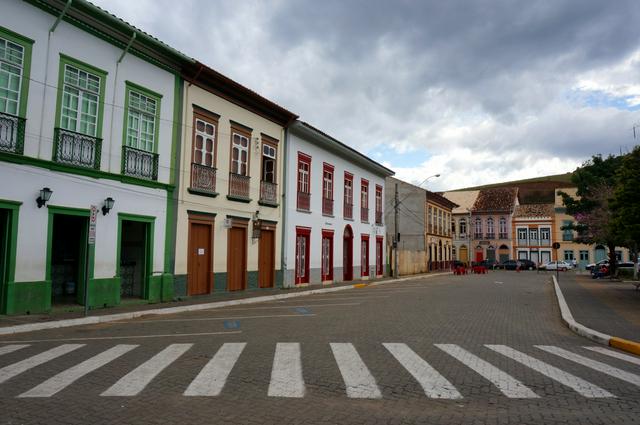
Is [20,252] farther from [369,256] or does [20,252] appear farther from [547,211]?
[547,211]

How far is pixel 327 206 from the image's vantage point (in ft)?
89.6

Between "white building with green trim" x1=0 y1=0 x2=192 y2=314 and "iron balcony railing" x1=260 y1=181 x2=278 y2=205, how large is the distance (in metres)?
5.25

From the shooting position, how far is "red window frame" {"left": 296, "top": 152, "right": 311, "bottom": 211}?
24312mm

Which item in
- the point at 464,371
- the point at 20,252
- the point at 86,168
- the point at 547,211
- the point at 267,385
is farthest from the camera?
the point at 547,211

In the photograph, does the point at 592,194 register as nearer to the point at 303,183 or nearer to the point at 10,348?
the point at 303,183

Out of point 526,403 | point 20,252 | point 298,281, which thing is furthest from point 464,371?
point 298,281

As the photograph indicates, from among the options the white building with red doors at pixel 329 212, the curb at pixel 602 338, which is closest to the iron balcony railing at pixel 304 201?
the white building with red doors at pixel 329 212

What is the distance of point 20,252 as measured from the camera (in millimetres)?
12172

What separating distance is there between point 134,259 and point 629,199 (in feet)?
54.8

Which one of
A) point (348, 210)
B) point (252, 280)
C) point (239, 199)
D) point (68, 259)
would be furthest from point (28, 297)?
point (348, 210)

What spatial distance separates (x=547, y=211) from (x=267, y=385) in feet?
231

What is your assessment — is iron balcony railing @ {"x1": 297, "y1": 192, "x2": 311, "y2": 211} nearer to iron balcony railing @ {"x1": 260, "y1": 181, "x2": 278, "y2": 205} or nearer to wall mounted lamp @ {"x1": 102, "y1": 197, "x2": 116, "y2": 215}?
iron balcony railing @ {"x1": 260, "y1": 181, "x2": 278, "y2": 205}

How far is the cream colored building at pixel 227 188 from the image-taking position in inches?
684

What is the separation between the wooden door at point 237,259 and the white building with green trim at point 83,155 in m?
3.26
